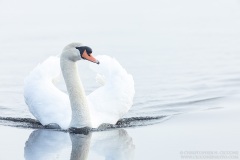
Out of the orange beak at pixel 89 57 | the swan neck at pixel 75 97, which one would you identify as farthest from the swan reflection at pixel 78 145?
the orange beak at pixel 89 57

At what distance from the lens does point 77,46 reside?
1359cm

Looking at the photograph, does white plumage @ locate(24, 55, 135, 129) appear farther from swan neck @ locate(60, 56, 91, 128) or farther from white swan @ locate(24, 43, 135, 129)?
swan neck @ locate(60, 56, 91, 128)

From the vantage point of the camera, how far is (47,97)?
1413 centimetres

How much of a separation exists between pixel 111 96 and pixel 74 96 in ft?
2.00

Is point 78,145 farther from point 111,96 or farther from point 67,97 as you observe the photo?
point 67,97

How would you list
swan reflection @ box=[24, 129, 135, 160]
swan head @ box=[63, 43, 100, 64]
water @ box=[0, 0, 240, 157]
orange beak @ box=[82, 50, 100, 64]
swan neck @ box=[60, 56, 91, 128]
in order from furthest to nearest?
water @ box=[0, 0, 240, 157] < swan neck @ box=[60, 56, 91, 128] < swan head @ box=[63, 43, 100, 64] < orange beak @ box=[82, 50, 100, 64] < swan reflection @ box=[24, 129, 135, 160]

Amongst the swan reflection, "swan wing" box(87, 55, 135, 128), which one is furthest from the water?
the swan reflection

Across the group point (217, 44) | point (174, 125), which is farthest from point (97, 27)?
point (174, 125)

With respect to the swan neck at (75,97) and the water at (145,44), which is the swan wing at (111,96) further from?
the water at (145,44)

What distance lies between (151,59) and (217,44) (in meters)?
2.18

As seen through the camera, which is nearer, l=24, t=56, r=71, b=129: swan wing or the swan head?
the swan head

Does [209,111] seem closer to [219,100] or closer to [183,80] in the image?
[219,100]

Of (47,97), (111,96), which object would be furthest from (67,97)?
(111,96)

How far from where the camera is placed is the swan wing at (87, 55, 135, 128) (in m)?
14.0
